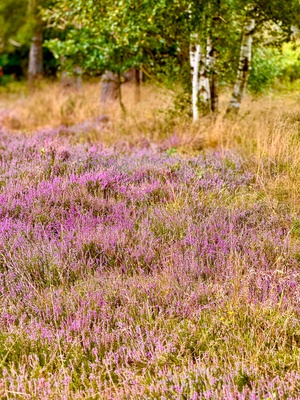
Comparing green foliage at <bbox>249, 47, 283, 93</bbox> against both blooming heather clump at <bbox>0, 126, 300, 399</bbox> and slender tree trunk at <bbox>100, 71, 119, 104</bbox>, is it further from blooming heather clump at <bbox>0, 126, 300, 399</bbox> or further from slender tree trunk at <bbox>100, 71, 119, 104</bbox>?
blooming heather clump at <bbox>0, 126, 300, 399</bbox>

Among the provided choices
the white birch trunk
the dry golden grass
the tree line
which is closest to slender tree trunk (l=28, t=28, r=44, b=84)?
the dry golden grass

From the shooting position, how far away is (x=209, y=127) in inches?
370

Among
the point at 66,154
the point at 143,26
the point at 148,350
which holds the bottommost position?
the point at 148,350

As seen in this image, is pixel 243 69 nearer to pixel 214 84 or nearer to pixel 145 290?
pixel 214 84

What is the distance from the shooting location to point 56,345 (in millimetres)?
3176

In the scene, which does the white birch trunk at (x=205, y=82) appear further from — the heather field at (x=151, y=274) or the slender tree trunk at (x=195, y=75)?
the heather field at (x=151, y=274)

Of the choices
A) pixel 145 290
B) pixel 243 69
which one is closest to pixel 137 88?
pixel 243 69

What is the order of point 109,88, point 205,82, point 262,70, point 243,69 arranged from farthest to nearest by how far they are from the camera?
point 109,88
point 262,70
point 243,69
point 205,82

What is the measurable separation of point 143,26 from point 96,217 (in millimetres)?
5461

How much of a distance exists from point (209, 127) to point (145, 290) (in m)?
6.03

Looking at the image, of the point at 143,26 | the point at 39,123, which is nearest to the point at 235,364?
the point at 143,26

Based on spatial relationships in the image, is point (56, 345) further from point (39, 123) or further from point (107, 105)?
point (107, 105)

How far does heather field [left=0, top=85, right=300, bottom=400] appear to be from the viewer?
2939 mm

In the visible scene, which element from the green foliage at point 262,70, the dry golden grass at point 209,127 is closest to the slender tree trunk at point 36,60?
the dry golden grass at point 209,127
